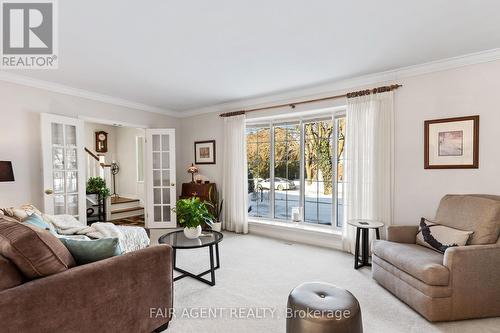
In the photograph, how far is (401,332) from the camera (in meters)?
1.87

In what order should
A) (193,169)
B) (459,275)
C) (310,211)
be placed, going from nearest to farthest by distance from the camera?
(459,275), (310,211), (193,169)

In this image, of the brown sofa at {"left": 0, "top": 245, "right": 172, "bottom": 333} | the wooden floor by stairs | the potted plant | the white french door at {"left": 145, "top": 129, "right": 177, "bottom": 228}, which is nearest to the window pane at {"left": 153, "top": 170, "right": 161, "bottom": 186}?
the white french door at {"left": 145, "top": 129, "right": 177, "bottom": 228}

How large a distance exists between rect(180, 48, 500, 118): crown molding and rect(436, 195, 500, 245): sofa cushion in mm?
1542

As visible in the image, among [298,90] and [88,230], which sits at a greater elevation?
[298,90]

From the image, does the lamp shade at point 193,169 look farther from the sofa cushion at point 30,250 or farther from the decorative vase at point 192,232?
the sofa cushion at point 30,250

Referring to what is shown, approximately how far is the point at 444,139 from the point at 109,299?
3707 millimetres

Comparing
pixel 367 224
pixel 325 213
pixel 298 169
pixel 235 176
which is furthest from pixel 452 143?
pixel 235 176

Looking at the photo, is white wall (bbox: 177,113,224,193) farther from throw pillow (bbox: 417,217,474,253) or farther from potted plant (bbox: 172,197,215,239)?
throw pillow (bbox: 417,217,474,253)

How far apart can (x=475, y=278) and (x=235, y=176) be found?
350 centimetres

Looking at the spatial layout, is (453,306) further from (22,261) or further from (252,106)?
(252,106)

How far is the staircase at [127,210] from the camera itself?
5953 millimetres

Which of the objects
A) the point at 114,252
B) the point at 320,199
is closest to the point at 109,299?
the point at 114,252

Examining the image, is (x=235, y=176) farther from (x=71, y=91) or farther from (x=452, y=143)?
(x=452, y=143)

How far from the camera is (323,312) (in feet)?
4.81
